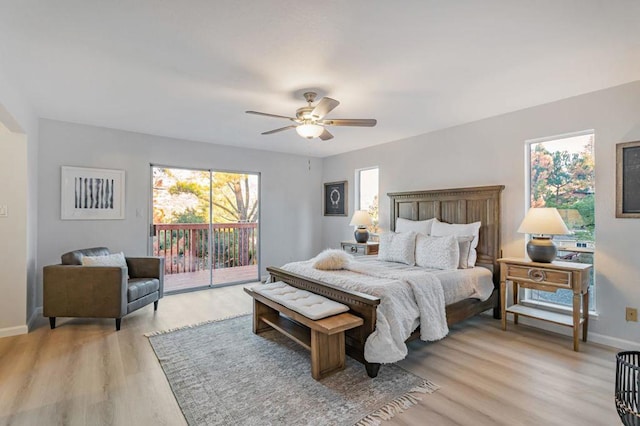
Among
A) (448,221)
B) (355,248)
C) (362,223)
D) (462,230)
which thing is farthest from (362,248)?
(462,230)

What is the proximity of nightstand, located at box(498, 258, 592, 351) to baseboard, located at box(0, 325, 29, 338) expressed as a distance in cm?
510

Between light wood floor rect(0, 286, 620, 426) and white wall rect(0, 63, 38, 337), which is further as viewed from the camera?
white wall rect(0, 63, 38, 337)

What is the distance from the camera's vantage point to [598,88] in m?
3.02

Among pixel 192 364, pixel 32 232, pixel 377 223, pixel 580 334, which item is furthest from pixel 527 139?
pixel 32 232

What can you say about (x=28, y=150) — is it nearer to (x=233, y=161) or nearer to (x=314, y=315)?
(x=233, y=161)

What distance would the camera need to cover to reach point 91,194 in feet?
14.1

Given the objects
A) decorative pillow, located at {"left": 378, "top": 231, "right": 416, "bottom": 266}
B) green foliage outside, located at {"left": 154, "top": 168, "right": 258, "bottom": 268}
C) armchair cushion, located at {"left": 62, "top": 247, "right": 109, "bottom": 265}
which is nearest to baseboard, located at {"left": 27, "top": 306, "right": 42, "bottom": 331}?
armchair cushion, located at {"left": 62, "top": 247, "right": 109, "bottom": 265}

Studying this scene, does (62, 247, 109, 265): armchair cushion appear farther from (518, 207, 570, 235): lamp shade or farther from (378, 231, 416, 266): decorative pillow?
(518, 207, 570, 235): lamp shade

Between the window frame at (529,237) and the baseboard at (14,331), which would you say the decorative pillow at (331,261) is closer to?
the window frame at (529,237)

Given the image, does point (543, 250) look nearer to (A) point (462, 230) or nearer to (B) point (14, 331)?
(A) point (462, 230)

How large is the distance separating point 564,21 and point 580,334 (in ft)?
9.55

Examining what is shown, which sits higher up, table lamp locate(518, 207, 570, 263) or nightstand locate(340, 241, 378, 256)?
table lamp locate(518, 207, 570, 263)

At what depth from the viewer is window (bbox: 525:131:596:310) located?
10.6ft

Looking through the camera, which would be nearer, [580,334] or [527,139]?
[580,334]
